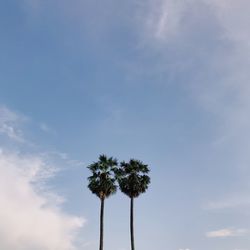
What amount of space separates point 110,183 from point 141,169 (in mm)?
6206

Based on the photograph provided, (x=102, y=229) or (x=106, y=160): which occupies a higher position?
(x=106, y=160)

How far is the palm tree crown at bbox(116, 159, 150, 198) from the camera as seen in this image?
78125 millimetres

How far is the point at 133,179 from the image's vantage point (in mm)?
78812

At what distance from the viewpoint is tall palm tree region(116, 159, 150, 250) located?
78.1m

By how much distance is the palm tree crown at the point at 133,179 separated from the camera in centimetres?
7812

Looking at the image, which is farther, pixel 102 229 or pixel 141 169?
pixel 141 169

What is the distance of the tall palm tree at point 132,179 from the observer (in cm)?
7806

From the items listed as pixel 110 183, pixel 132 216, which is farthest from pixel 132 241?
pixel 110 183

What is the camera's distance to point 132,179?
78875 millimetres

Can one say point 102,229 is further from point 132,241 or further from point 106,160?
point 106,160

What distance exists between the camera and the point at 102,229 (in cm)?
7388

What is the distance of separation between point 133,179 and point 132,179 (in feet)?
0.60


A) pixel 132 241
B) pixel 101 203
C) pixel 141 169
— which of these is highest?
pixel 141 169

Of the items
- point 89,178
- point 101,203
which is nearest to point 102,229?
point 101,203
